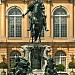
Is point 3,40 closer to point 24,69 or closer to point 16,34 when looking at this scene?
point 16,34

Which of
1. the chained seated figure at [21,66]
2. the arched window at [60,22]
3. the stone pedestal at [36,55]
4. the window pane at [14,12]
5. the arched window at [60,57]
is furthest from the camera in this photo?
the arched window at [60,22]

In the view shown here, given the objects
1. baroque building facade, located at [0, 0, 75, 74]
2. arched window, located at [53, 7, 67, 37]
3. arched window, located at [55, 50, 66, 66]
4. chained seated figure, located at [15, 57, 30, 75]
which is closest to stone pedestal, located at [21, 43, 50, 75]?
chained seated figure, located at [15, 57, 30, 75]

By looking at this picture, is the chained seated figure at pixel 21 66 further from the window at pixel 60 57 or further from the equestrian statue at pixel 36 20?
the window at pixel 60 57

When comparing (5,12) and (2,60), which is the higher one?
(5,12)

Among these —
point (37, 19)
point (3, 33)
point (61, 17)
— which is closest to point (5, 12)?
point (3, 33)

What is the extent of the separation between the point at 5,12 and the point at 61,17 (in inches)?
286

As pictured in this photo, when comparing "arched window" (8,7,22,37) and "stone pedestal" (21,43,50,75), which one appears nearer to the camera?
"stone pedestal" (21,43,50,75)

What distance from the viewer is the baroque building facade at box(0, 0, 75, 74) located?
6319 cm

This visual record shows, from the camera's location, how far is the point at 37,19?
3078cm

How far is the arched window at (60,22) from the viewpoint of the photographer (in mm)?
63750

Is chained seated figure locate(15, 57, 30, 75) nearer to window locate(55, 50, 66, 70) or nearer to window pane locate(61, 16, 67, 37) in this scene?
window locate(55, 50, 66, 70)

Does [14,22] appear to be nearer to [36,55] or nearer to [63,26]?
[63,26]

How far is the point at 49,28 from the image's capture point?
63.5m

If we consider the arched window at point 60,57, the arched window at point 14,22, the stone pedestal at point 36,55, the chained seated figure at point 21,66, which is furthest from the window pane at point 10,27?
the chained seated figure at point 21,66
